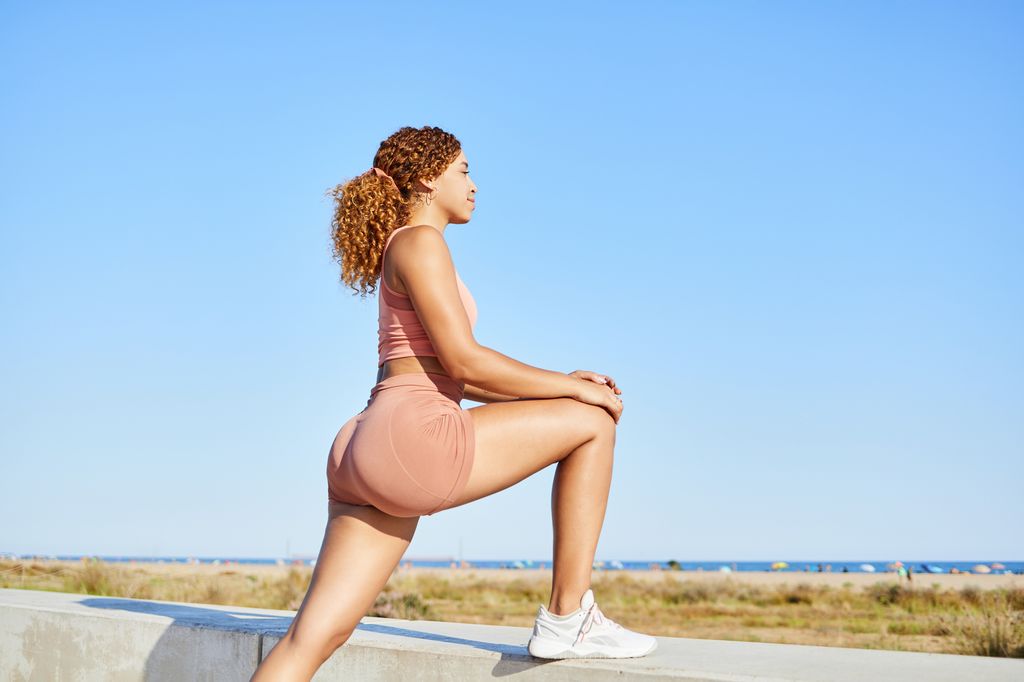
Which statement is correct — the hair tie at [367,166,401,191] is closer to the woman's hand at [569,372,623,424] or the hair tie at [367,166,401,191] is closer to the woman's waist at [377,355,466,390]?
the woman's waist at [377,355,466,390]

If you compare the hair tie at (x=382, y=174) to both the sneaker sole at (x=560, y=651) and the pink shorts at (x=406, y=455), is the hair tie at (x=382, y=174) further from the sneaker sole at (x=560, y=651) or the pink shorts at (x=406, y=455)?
the sneaker sole at (x=560, y=651)

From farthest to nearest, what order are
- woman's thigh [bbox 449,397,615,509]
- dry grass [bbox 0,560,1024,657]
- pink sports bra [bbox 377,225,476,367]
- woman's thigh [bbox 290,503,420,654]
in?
dry grass [bbox 0,560,1024,657] < pink sports bra [bbox 377,225,476,367] < woman's thigh [bbox 449,397,615,509] < woman's thigh [bbox 290,503,420,654]

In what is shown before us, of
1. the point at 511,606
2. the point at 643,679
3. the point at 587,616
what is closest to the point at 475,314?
the point at 587,616

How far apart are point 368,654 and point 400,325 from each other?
138 cm

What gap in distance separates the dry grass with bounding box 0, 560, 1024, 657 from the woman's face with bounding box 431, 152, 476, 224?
246 inches

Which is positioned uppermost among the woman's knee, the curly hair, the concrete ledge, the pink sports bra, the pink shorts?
the curly hair

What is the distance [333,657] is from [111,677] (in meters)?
1.49

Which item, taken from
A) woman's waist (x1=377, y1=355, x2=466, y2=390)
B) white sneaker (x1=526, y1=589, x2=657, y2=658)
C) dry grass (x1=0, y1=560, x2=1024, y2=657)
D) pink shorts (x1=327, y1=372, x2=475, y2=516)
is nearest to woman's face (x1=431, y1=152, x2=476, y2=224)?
woman's waist (x1=377, y1=355, x2=466, y2=390)

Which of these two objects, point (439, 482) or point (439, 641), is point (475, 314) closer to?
point (439, 482)

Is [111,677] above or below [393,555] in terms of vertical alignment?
below

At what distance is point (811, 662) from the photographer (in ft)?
9.43

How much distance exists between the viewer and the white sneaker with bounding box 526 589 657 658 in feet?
9.27

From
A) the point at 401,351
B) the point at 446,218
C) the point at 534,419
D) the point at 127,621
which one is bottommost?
the point at 127,621

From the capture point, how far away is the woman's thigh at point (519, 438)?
8.86 ft
